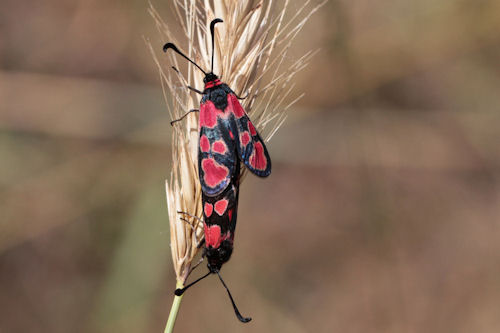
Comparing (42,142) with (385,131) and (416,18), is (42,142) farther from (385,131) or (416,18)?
(416,18)

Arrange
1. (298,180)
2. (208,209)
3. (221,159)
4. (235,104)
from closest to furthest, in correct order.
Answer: (208,209), (221,159), (235,104), (298,180)

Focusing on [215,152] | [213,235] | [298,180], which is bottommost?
[298,180]

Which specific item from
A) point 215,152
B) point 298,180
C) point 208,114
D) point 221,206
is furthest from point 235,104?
point 298,180

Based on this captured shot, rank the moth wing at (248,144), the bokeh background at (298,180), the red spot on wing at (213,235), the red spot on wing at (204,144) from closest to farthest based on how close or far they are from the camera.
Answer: the red spot on wing at (213,235) < the red spot on wing at (204,144) < the moth wing at (248,144) < the bokeh background at (298,180)

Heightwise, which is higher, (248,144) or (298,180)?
(248,144)

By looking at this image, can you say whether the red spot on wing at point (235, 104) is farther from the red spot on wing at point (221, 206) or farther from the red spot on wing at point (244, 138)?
the red spot on wing at point (221, 206)

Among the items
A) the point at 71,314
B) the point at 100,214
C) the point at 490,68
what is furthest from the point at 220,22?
the point at 490,68

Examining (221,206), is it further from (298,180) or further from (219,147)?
(298,180)

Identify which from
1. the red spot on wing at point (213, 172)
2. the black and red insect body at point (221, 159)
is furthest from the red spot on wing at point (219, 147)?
the red spot on wing at point (213, 172)
